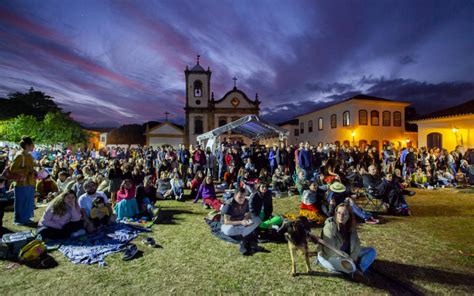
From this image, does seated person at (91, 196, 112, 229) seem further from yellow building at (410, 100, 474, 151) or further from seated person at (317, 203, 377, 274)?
yellow building at (410, 100, 474, 151)

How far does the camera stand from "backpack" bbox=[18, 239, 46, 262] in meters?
4.30

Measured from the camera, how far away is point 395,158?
1395 cm

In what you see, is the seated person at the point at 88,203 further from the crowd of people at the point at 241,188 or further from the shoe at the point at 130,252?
the shoe at the point at 130,252

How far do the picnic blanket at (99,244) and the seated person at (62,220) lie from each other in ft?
0.60

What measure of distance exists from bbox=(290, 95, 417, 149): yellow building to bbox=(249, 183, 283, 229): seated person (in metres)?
21.5

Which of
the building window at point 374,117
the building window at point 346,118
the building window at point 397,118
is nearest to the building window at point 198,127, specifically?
the building window at point 346,118

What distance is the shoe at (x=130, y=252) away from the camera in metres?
4.54

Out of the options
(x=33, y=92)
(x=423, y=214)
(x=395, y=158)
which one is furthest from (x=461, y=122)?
(x=33, y=92)

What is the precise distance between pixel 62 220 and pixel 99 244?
1.05 metres

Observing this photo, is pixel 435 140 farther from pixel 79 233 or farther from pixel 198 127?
pixel 198 127

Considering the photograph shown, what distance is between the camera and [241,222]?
5.34 meters

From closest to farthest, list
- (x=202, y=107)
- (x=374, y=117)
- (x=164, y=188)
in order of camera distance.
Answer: (x=164, y=188), (x=374, y=117), (x=202, y=107)

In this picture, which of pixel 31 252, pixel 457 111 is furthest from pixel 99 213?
pixel 457 111

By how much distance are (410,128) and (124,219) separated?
3133 cm
